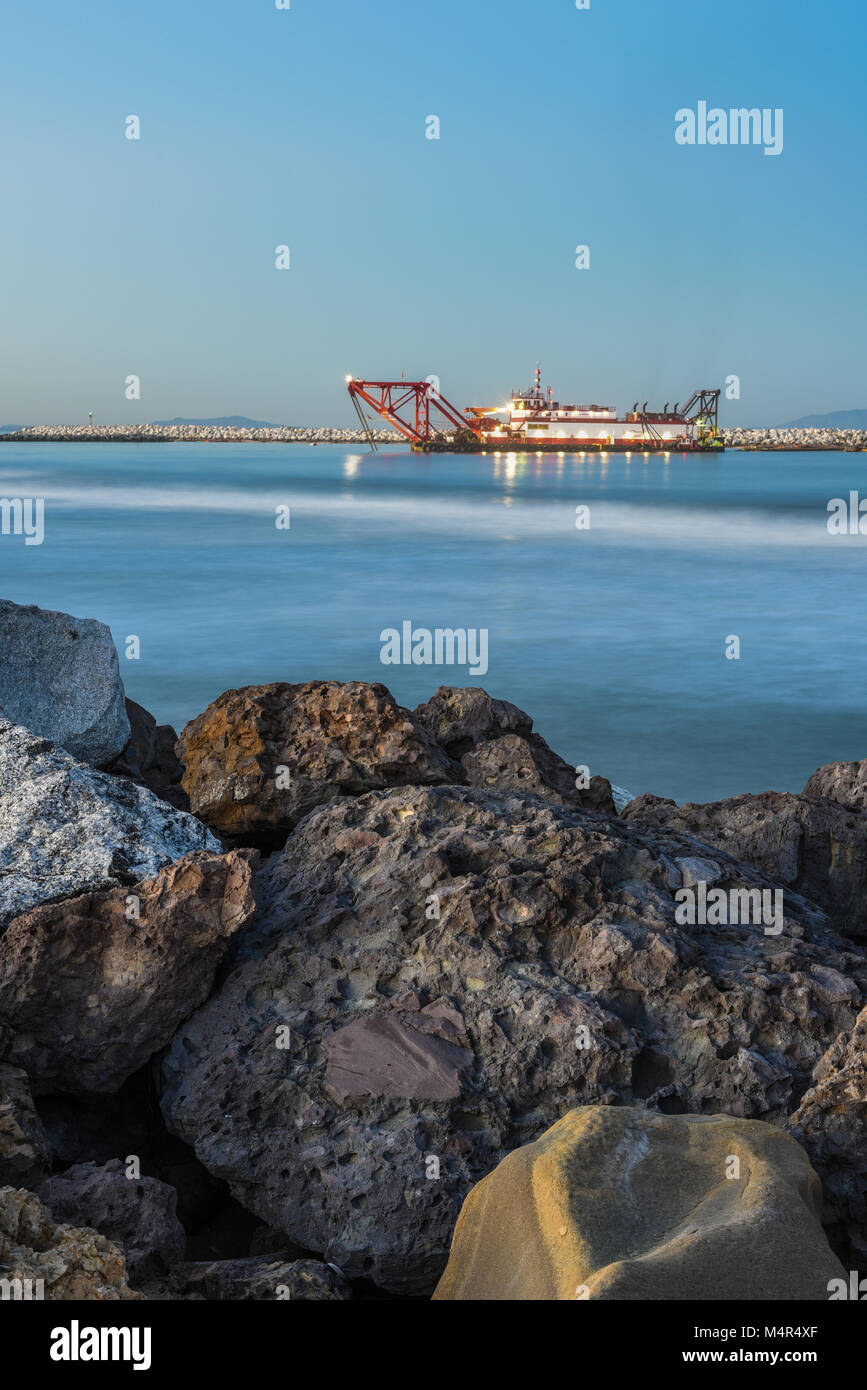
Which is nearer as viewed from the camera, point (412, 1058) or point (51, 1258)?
point (51, 1258)

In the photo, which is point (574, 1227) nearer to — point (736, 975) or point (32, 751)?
point (736, 975)

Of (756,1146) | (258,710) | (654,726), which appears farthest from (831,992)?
(654,726)

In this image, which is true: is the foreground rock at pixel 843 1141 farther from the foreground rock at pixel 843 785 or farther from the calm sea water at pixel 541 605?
the calm sea water at pixel 541 605

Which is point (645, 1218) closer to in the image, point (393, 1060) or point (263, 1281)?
point (263, 1281)

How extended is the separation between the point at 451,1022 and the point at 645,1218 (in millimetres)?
1018

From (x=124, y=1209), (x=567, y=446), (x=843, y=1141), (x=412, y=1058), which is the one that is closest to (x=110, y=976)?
(x=124, y=1209)

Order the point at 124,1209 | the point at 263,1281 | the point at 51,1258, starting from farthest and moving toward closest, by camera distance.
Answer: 1. the point at 124,1209
2. the point at 263,1281
3. the point at 51,1258

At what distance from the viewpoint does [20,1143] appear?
113 inches

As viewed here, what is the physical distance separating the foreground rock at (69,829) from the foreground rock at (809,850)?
1.93 m

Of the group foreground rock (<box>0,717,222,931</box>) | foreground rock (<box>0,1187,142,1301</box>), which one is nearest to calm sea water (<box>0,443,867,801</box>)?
foreground rock (<box>0,717,222,931</box>)

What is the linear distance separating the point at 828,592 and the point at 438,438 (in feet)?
223

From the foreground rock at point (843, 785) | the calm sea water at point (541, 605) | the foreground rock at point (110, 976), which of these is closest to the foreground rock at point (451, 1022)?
the foreground rock at point (110, 976)

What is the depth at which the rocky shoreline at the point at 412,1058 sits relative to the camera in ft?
7.79

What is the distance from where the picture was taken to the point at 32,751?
4504mm
